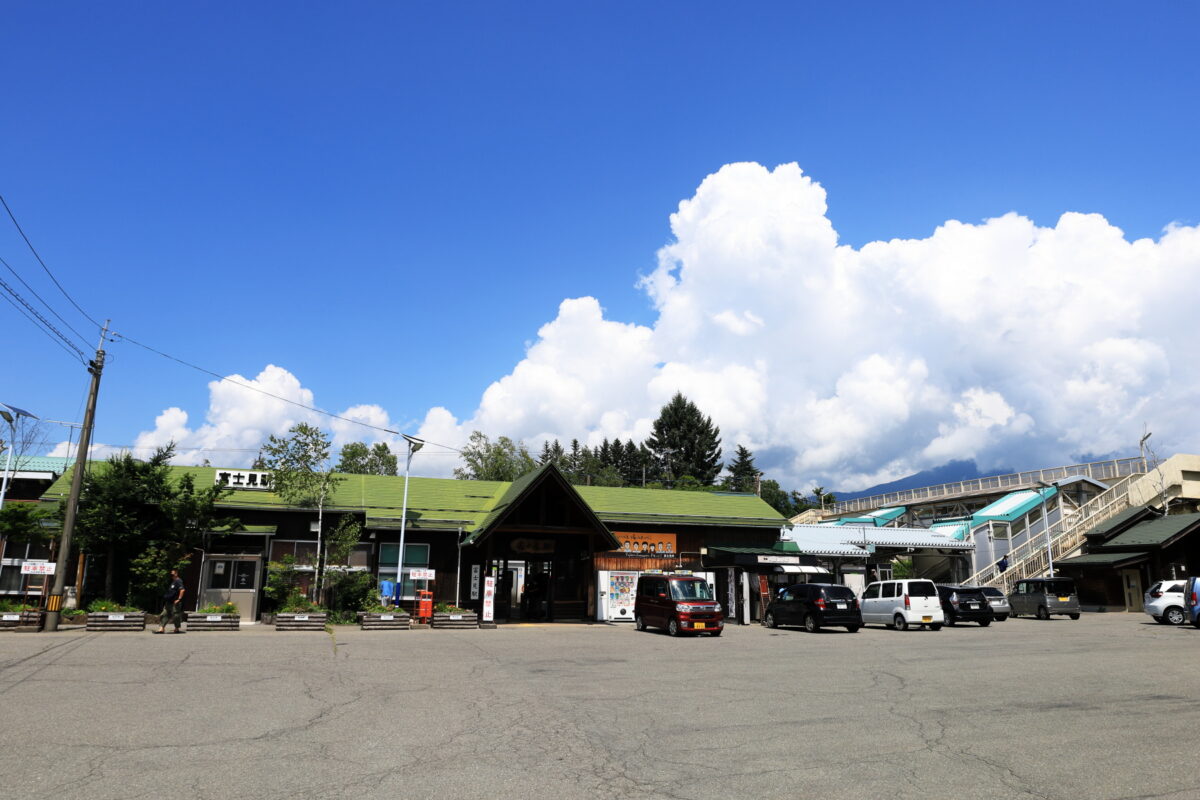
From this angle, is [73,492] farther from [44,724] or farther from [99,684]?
[44,724]

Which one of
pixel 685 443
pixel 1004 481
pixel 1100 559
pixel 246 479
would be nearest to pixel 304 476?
pixel 246 479

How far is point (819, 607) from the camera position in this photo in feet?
82.7

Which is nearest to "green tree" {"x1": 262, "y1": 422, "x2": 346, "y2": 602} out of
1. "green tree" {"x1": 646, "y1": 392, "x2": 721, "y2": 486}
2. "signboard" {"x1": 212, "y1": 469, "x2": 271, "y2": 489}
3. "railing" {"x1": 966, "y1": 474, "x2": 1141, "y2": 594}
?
"signboard" {"x1": 212, "y1": 469, "x2": 271, "y2": 489}

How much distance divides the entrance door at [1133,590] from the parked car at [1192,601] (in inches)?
452

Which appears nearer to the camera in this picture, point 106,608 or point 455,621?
point 106,608

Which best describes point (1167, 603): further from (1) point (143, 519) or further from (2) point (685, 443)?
(2) point (685, 443)

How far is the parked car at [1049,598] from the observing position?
104 feet

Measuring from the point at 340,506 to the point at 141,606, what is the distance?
727 centimetres

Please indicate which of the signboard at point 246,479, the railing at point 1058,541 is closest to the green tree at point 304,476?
the signboard at point 246,479

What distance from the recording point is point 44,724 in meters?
8.33

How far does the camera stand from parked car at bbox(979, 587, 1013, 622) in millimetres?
31281

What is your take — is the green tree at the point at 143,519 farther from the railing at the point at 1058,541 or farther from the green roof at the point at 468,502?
the railing at the point at 1058,541

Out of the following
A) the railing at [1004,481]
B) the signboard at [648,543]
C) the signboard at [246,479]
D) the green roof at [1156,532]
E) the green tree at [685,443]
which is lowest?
the signboard at [648,543]

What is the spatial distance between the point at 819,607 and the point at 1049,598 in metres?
13.1
